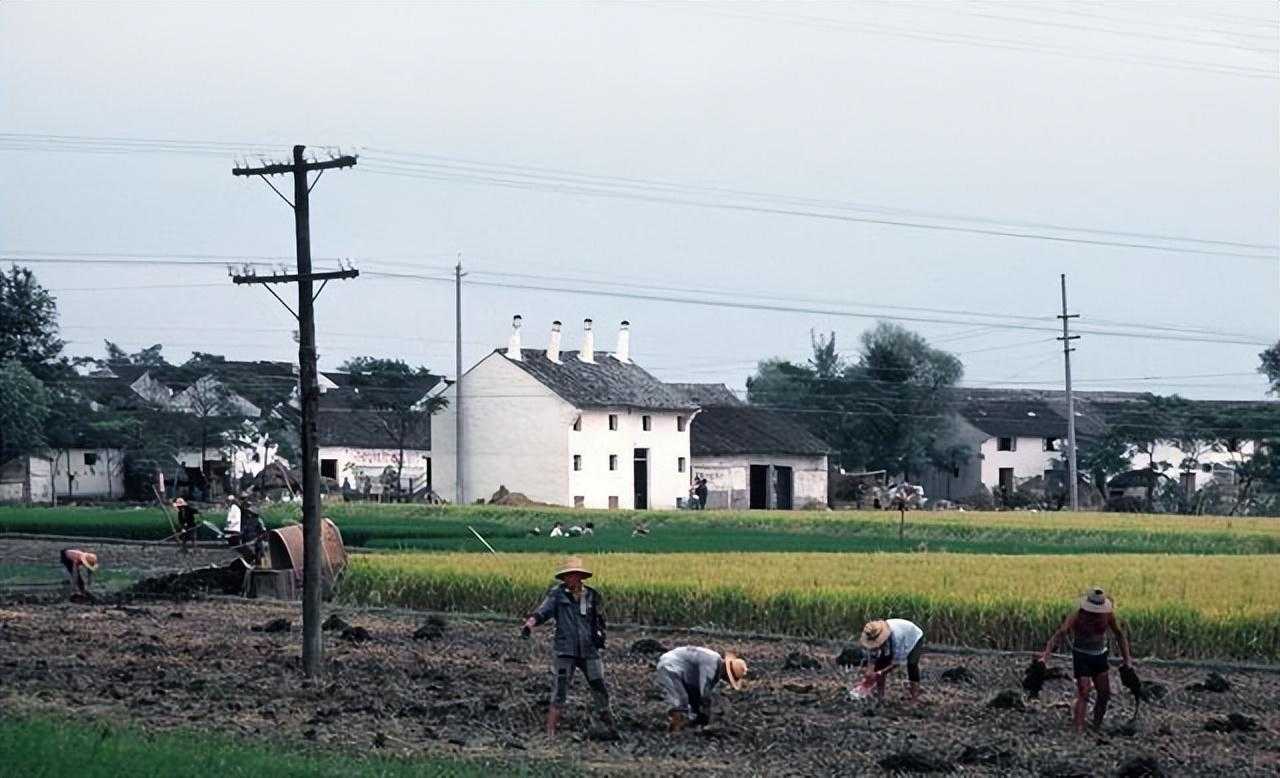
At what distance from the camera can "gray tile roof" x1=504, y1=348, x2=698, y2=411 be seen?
75.8m

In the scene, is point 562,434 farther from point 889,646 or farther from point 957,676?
point 889,646

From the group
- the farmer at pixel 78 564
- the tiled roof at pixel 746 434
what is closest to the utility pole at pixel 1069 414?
the tiled roof at pixel 746 434

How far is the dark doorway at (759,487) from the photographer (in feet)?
274

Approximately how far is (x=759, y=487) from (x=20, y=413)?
2932cm

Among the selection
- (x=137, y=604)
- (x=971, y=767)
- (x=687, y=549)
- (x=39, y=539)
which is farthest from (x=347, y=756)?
(x=39, y=539)

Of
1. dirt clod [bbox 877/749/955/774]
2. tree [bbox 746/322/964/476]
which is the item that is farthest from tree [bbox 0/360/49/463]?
dirt clod [bbox 877/749/955/774]

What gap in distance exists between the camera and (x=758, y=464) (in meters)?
83.5

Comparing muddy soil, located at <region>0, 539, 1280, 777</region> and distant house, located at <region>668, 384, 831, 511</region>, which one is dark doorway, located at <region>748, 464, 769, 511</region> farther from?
muddy soil, located at <region>0, 539, 1280, 777</region>

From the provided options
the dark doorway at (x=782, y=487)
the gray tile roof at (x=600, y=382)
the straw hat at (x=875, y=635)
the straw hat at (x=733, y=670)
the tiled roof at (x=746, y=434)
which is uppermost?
the gray tile roof at (x=600, y=382)

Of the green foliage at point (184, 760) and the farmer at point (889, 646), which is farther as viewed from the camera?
the farmer at point (889, 646)

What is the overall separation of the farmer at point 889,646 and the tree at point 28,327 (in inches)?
2848

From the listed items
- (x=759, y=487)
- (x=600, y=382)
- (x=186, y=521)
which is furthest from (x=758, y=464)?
(x=186, y=521)

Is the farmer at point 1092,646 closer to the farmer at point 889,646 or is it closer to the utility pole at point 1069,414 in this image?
the farmer at point 889,646

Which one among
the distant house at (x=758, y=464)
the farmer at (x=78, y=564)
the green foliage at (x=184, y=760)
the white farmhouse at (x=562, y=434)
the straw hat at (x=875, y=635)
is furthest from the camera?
the distant house at (x=758, y=464)
